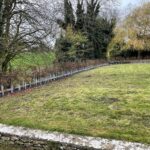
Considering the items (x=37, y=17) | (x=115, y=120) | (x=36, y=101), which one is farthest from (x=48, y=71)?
(x=115, y=120)

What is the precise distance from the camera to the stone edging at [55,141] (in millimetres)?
4329

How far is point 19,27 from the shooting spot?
39.4 ft

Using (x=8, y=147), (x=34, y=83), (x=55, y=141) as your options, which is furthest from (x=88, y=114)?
(x=34, y=83)

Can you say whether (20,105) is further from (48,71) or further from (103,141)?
(48,71)

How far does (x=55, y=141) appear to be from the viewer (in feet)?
15.5

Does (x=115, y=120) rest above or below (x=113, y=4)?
below

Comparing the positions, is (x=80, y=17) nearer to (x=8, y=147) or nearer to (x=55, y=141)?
(x=8, y=147)

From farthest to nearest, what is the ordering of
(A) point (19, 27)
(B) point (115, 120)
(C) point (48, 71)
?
(C) point (48, 71)
(A) point (19, 27)
(B) point (115, 120)

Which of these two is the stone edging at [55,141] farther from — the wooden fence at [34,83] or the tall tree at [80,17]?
the tall tree at [80,17]

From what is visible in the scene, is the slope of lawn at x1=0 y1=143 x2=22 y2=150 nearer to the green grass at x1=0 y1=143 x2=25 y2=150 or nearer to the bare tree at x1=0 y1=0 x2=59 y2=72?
the green grass at x1=0 y1=143 x2=25 y2=150

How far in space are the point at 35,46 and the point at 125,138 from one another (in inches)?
331

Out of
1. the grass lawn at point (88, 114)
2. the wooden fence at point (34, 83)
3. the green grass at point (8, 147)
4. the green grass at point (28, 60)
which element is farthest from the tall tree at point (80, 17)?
the green grass at point (8, 147)

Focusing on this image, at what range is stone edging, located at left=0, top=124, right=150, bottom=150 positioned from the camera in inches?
170

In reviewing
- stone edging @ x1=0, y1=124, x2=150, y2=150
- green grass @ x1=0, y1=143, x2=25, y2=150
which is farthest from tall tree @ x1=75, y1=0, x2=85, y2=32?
green grass @ x1=0, y1=143, x2=25, y2=150
